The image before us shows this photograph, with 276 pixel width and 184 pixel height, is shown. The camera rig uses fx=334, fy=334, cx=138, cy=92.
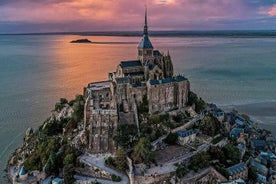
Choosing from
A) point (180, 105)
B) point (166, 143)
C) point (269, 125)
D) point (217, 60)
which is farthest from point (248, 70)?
point (166, 143)

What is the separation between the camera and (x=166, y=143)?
3884 centimetres

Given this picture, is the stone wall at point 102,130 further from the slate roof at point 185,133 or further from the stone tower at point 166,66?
the stone tower at point 166,66

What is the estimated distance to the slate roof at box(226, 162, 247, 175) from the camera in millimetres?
34575

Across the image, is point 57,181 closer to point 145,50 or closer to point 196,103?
point 145,50

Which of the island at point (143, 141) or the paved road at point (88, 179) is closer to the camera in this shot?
the paved road at point (88, 179)

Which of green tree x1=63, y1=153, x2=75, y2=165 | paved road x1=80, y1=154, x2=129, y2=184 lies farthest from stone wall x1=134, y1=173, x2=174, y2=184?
green tree x1=63, y1=153, x2=75, y2=165

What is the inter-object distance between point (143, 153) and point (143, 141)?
1.54 m

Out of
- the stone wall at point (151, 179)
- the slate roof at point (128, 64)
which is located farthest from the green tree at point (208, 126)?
the slate roof at point (128, 64)

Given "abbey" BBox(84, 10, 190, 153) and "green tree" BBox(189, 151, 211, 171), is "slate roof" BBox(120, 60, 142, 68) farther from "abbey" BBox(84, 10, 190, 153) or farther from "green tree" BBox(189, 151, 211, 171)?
"green tree" BBox(189, 151, 211, 171)

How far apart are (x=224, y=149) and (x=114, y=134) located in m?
12.7

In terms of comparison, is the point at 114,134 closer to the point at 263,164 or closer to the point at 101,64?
the point at 263,164

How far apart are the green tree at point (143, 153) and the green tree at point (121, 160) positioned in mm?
1096

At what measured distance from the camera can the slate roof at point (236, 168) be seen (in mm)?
34575

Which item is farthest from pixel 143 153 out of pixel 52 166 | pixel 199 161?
pixel 52 166
